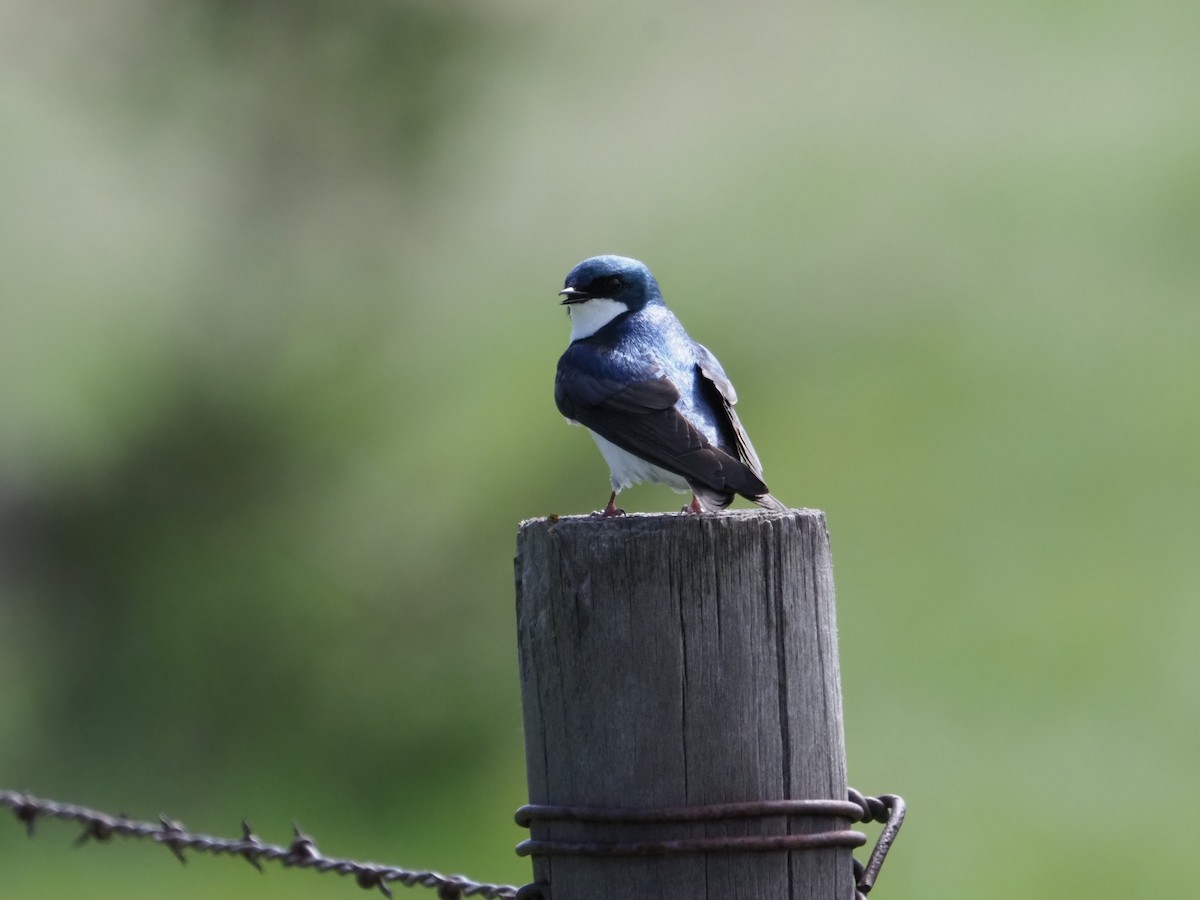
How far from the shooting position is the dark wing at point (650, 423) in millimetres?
3252

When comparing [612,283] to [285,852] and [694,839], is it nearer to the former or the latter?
[285,852]

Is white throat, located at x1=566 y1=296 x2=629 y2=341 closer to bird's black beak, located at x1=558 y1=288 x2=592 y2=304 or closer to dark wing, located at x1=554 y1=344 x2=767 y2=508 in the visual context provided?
bird's black beak, located at x1=558 y1=288 x2=592 y2=304

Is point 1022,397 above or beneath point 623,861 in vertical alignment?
above

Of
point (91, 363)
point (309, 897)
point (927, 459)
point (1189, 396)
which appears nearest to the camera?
point (309, 897)

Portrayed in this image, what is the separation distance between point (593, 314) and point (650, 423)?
89 centimetres

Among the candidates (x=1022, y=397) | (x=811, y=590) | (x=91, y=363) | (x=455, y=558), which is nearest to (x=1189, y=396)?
(x=1022, y=397)

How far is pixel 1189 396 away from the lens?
13.2 meters

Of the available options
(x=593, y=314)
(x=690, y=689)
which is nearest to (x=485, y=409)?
(x=593, y=314)

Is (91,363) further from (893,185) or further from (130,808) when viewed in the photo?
(893,185)

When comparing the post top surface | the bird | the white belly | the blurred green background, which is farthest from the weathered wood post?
the blurred green background

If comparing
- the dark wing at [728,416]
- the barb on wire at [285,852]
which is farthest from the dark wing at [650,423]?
the barb on wire at [285,852]

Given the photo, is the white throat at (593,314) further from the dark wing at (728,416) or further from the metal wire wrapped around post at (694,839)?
the metal wire wrapped around post at (694,839)

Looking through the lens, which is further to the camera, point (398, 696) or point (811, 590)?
point (398, 696)

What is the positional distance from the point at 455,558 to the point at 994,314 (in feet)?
18.5
